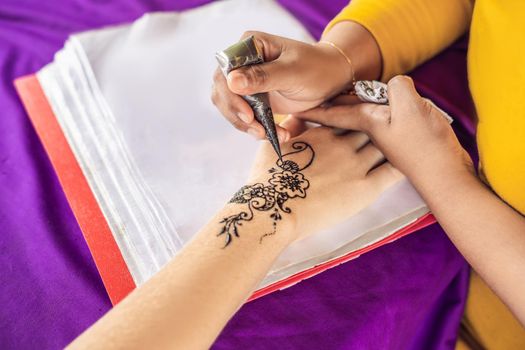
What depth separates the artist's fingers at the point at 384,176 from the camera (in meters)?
0.71

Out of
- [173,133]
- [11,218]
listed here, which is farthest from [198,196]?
[11,218]

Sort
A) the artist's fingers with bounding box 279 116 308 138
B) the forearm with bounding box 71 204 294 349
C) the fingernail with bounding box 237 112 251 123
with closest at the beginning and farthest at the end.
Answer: the forearm with bounding box 71 204 294 349 < the fingernail with bounding box 237 112 251 123 < the artist's fingers with bounding box 279 116 308 138

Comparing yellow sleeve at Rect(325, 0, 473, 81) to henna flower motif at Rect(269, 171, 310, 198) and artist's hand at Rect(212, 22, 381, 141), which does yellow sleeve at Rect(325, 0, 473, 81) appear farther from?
henna flower motif at Rect(269, 171, 310, 198)

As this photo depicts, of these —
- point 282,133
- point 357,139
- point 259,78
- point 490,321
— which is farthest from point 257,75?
point 490,321

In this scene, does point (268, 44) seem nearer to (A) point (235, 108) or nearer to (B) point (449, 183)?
(A) point (235, 108)

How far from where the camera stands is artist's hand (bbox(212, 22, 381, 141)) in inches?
25.7

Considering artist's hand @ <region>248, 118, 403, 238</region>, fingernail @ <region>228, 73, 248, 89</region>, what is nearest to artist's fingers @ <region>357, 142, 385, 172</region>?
artist's hand @ <region>248, 118, 403, 238</region>

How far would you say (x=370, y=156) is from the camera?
2.42 ft

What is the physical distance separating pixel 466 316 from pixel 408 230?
0.21 m

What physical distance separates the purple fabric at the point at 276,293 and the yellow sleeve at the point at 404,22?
0.06 m

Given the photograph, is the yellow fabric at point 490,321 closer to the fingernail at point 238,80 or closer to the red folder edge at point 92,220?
the red folder edge at point 92,220

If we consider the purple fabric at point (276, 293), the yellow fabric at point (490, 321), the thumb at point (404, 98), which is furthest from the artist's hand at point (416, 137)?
the yellow fabric at point (490, 321)

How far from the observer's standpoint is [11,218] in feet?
2.36

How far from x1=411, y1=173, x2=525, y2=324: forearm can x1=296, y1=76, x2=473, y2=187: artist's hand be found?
0.01 meters
